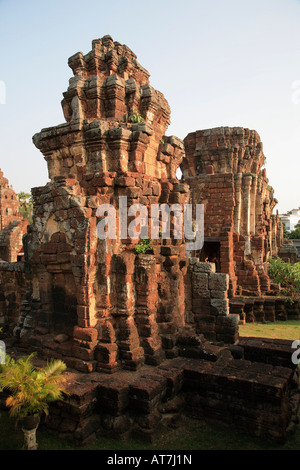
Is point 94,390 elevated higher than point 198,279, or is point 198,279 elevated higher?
point 198,279

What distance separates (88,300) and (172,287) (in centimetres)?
175

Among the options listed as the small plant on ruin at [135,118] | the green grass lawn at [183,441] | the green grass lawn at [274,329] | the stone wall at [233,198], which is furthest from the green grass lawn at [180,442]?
the stone wall at [233,198]

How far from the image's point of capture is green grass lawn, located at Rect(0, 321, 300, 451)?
14.9 feet

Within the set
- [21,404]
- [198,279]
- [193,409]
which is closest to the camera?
[21,404]

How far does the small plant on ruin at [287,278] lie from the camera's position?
14170 mm

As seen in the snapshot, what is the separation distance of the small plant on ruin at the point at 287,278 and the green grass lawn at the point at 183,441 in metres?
9.33

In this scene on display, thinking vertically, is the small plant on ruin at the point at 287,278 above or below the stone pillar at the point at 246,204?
below

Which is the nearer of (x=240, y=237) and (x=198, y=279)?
(x=198, y=279)

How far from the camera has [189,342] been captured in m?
6.23

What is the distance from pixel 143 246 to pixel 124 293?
3.30 feet

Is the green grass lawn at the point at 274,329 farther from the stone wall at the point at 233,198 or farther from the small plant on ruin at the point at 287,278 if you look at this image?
the stone wall at the point at 233,198
